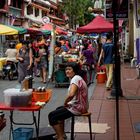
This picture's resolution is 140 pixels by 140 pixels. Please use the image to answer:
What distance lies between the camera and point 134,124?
403 inches

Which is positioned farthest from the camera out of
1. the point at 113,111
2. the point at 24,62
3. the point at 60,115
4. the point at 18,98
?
the point at 24,62

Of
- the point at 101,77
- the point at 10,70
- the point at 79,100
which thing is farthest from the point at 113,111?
the point at 10,70

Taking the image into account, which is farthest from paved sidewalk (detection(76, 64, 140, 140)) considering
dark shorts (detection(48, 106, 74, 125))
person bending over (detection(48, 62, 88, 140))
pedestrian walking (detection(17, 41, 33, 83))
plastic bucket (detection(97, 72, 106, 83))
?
pedestrian walking (detection(17, 41, 33, 83))

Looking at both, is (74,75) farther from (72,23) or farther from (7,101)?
(72,23)

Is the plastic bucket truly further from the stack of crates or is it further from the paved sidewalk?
the stack of crates

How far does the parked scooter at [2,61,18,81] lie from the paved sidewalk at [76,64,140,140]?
462cm

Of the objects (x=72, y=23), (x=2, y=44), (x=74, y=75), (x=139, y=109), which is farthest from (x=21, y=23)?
(x=74, y=75)

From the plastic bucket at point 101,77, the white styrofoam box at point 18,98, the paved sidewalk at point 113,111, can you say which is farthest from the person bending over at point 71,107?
the plastic bucket at point 101,77

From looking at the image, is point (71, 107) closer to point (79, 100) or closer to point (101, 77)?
point (79, 100)

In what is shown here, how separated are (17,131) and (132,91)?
880 centimetres

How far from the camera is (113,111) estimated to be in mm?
12070

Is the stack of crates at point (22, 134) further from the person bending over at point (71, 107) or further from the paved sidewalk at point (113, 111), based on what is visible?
the paved sidewalk at point (113, 111)

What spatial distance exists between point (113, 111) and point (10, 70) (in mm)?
10038

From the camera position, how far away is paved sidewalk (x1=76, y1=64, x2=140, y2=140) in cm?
918
